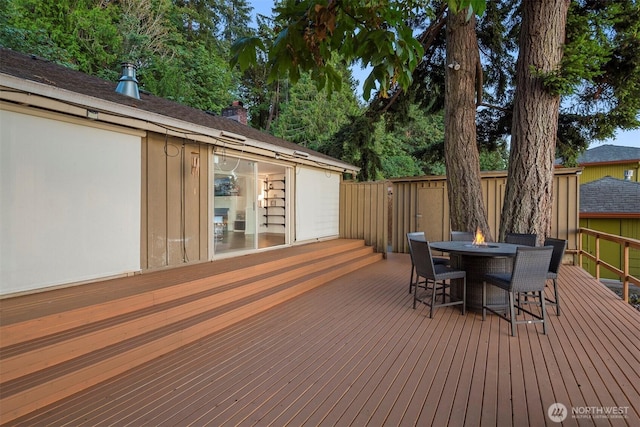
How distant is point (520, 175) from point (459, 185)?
1109 mm

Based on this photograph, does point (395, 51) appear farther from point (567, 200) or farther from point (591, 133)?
point (591, 133)

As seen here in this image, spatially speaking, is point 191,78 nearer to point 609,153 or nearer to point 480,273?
point 480,273

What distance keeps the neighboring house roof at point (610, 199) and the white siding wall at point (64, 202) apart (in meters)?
15.0

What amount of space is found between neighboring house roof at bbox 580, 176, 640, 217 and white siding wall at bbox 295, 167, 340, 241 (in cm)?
1019

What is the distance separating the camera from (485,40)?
8.78 metres

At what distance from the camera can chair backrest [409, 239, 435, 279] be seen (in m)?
3.98

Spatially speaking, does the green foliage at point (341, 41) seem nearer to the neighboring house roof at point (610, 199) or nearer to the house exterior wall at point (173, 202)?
the house exterior wall at point (173, 202)

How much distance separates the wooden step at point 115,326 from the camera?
221 cm

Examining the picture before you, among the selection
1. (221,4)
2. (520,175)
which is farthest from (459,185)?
(221,4)

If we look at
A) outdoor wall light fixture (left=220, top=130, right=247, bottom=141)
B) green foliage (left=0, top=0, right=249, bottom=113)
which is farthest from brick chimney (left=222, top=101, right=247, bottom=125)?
outdoor wall light fixture (left=220, top=130, right=247, bottom=141)

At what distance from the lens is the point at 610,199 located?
12375 millimetres

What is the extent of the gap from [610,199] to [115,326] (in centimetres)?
1632

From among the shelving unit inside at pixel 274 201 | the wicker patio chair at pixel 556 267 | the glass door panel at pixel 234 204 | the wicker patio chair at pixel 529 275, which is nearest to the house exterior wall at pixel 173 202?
the glass door panel at pixel 234 204
